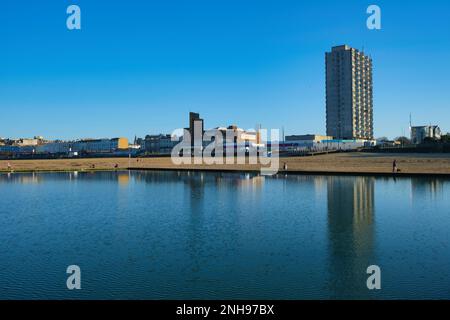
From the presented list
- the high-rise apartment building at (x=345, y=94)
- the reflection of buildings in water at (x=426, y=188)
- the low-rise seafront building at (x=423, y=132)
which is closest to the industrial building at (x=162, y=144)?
the high-rise apartment building at (x=345, y=94)

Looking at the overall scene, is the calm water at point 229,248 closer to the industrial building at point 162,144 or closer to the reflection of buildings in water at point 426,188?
the reflection of buildings in water at point 426,188

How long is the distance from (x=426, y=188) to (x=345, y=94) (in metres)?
122

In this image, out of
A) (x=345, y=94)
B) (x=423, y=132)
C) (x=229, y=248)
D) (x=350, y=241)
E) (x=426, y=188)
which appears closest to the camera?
(x=229, y=248)

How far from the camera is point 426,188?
107 feet

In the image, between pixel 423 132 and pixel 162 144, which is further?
pixel 162 144

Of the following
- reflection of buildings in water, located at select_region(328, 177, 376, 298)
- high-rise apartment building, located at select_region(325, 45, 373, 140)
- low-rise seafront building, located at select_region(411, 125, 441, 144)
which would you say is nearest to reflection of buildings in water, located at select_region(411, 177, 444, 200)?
reflection of buildings in water, located at select_region(328, 177, 376, 298)

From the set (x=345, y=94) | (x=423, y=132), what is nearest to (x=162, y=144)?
(x=345, y=94)

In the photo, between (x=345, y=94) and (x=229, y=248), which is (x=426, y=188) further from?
(x=345, y=94)

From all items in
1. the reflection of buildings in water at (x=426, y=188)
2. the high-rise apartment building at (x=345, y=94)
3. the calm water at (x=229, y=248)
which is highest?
the high-rise apartment building at (x=345, y=94)

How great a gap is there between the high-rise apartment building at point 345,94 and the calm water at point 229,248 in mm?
127277

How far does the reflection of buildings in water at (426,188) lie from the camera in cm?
2816

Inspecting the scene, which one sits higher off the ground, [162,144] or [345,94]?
[345,94]
